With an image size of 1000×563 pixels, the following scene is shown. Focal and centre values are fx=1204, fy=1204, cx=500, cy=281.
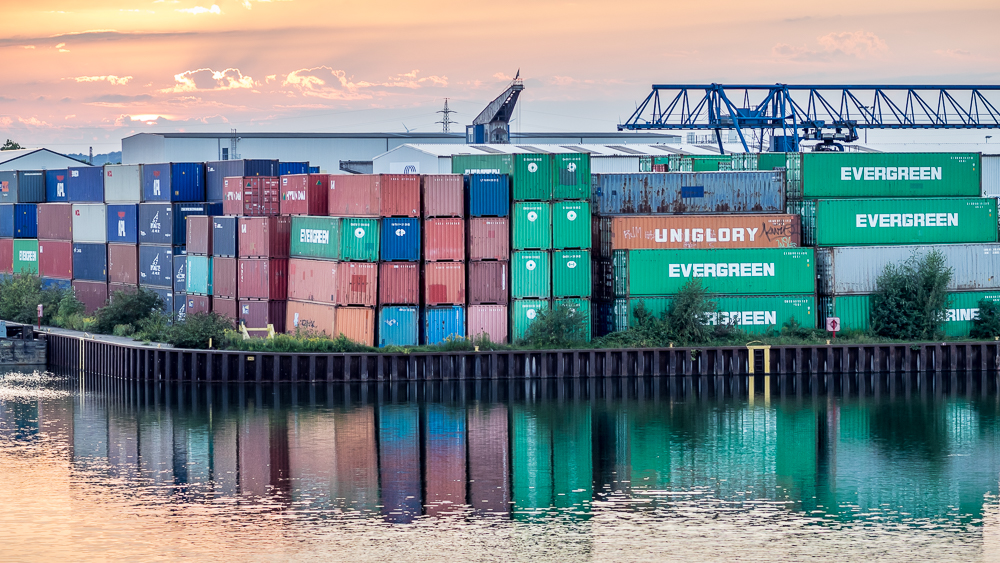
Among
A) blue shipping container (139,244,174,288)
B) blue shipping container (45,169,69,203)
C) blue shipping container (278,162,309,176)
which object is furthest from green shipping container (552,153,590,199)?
blue shipping container (45,169,69,203)

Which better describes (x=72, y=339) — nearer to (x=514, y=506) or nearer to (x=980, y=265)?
(x=514, y=506)

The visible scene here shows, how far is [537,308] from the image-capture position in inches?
2142

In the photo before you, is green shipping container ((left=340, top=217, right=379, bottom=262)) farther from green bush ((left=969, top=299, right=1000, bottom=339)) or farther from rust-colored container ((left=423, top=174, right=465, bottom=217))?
green bush ((left=969, top=299, right=1000, bottom=339))

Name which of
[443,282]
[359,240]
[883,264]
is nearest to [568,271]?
[443,282]

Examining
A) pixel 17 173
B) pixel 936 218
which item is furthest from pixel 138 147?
pixel 936 218

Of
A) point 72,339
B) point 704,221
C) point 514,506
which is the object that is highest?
point 704,221

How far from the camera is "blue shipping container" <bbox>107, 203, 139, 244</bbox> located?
6731 cm

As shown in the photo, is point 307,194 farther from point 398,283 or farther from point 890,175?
point 890,175

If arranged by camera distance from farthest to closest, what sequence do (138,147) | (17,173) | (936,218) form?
(138,147) < (17,173) < (936,218)

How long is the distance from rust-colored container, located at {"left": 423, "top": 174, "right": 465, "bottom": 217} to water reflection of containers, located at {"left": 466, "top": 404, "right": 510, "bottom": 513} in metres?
9.88

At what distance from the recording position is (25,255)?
78500mm

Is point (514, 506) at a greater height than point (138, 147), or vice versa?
point (138, 147)

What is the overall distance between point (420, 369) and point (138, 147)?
72.3m

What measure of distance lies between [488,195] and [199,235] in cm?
1663
